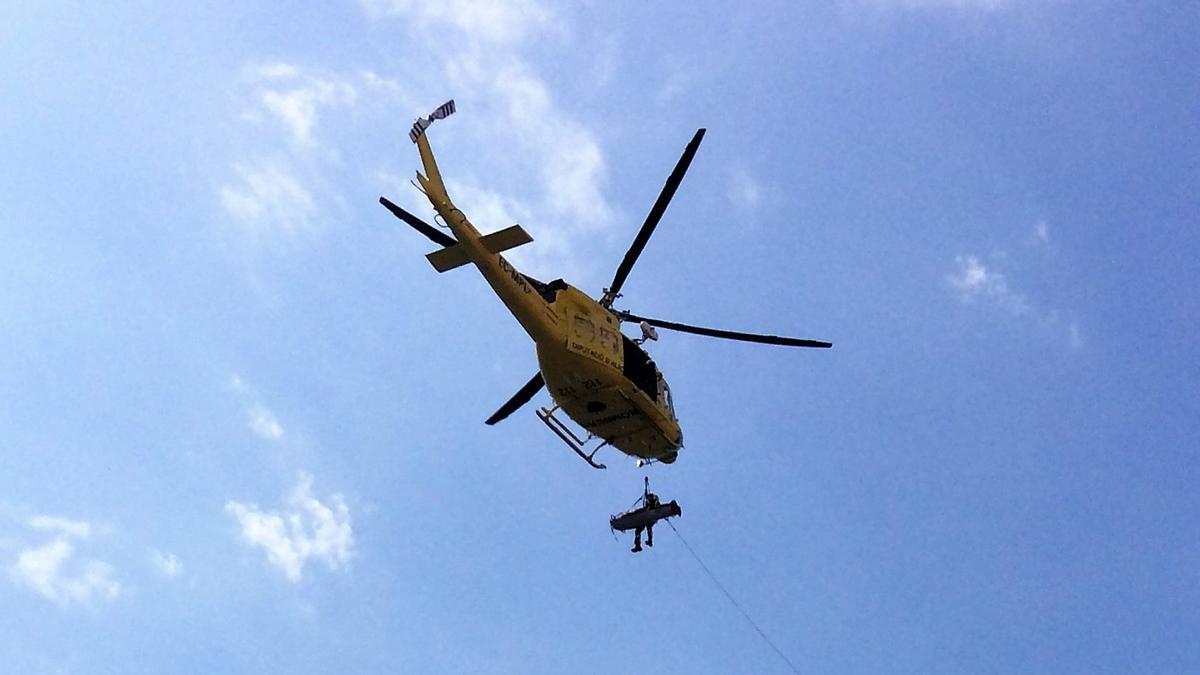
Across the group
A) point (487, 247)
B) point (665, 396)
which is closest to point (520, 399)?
point (665, 396)

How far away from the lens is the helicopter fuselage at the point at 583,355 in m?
25.0

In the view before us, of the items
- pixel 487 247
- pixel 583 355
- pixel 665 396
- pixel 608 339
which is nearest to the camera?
pixel 487 247

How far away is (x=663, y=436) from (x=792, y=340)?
509cm

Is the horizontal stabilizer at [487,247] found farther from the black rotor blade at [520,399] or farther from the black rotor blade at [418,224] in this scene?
the black rotor blade at [520,399]

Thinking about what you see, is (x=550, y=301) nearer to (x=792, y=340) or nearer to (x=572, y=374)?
(x=572, y=374)

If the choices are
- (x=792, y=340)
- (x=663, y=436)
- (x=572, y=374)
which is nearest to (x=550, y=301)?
(x=572, y=374)

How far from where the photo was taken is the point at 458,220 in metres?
24.9

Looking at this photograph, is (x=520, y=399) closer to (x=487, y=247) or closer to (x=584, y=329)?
(x=584, y=329)

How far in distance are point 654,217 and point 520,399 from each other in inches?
336

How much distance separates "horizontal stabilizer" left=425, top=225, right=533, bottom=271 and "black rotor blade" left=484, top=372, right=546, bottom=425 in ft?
25.3

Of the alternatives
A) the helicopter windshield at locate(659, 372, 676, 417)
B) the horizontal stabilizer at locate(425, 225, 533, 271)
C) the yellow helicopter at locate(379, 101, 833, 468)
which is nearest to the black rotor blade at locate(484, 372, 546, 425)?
the yellow helicopter at locate(379, 101, 833, 468)

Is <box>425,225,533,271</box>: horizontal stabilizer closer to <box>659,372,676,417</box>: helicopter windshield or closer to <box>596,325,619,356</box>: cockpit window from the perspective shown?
<box>596,325,619,356</box>: cockpit window

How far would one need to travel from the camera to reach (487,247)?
82.2ft

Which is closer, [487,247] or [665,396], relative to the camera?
[487,247]
